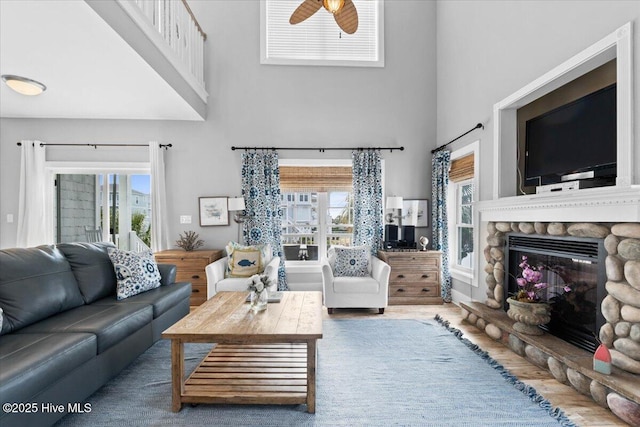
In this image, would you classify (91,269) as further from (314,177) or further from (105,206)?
(314,177)

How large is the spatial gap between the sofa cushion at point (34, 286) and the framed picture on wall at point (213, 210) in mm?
Result: 2277

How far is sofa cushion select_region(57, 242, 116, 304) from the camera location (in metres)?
2.88

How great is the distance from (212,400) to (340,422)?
2.51 ft

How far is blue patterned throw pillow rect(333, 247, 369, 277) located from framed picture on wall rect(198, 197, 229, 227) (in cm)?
180

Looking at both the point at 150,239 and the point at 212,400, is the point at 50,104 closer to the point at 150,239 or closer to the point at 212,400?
the point at 150,239

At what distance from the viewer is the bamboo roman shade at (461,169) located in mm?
4336

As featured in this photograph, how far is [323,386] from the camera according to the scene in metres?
Answer: 2.39

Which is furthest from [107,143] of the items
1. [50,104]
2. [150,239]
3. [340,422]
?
[340,422]

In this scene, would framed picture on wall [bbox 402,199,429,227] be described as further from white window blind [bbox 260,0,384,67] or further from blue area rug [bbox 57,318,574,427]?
blue area rug [bbox 57,318,574,427]

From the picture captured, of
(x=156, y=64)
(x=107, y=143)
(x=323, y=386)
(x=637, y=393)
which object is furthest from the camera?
(x=107, y=143)

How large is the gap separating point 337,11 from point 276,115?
2228 millimetres

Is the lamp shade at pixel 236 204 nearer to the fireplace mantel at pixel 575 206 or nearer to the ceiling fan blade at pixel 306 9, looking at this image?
the ceiling fan blade at pixel 306 9

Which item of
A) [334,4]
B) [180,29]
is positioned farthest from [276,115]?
[334,4]

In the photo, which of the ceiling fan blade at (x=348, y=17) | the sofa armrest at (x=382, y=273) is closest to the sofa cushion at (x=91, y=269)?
the sofa armrest at (x=382, y=273)
